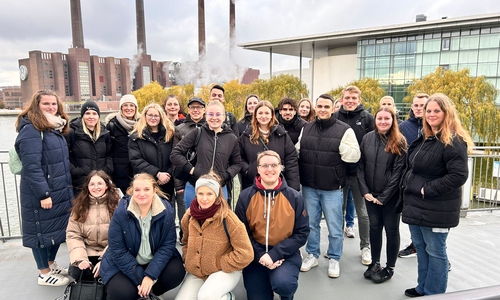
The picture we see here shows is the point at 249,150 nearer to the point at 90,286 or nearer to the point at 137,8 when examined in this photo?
the point at 90,286

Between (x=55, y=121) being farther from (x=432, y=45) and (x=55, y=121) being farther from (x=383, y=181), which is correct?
(x=432, y=45)

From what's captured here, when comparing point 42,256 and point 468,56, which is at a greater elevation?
point 468,56

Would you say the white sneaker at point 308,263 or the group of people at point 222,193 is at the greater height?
the group of people at point 222,193

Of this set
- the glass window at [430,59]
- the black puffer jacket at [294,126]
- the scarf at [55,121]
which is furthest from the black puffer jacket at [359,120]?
the glass window at [430,59]

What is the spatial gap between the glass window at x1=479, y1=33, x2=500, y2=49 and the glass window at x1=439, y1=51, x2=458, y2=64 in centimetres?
219

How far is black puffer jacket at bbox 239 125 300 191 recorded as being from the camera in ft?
11.8

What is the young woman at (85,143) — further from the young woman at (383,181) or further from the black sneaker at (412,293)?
the black sneaker at (412,293)

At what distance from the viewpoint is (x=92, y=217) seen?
10.3 feet

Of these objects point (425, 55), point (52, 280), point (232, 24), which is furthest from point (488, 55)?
point (232, 24)

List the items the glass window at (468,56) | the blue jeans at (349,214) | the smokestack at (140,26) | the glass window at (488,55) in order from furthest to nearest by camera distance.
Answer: the smokestack at (140,26)
the glass window at (468,56)
the glass window at (488,55)
the blue jeans at (349,214)

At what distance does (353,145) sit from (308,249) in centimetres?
128

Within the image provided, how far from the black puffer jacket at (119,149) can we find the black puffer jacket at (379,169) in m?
2.76

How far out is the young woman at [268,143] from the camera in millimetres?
3611

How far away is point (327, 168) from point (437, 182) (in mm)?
1057
